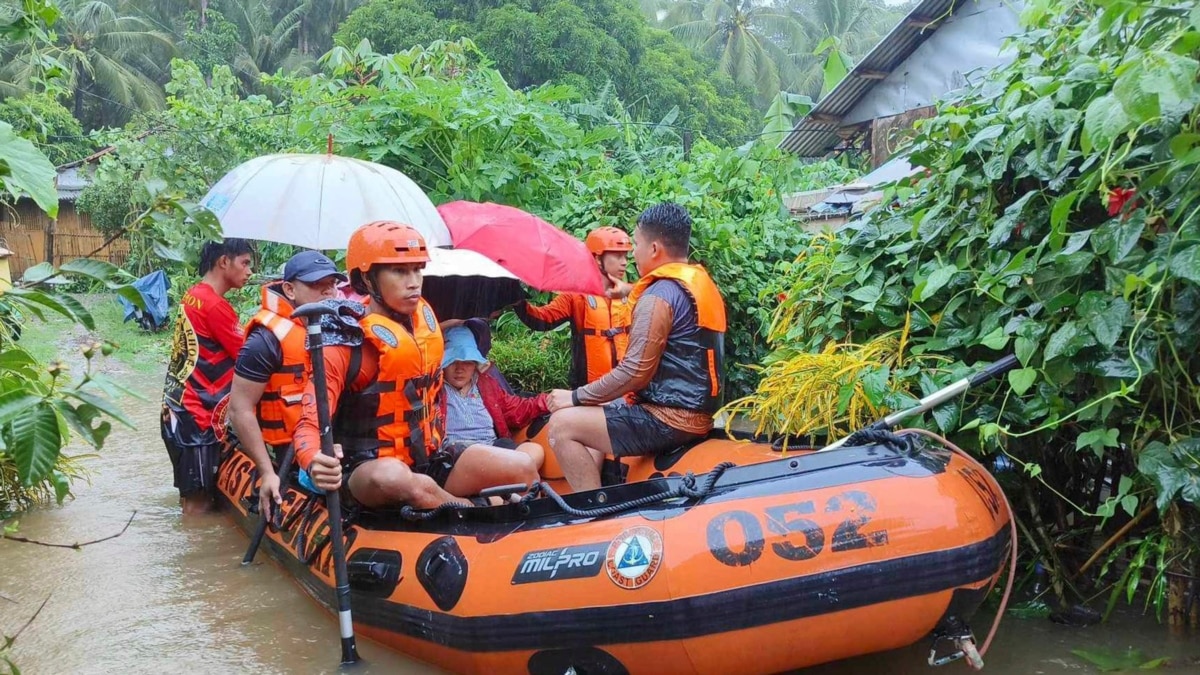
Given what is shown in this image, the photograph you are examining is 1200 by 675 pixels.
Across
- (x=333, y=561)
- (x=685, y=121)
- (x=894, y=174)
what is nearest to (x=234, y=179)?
(x=333, y=561)

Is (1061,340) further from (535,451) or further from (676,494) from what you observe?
(535,451)

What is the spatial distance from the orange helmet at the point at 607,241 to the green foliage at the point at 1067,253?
1.66 m

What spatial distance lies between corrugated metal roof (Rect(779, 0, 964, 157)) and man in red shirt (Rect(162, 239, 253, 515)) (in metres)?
7.48

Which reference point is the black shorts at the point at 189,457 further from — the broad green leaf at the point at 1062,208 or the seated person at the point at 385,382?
the broad green leaf at the point at 1062,208

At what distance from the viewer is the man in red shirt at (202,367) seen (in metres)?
5.43

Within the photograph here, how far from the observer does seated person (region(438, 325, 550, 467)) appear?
489cm

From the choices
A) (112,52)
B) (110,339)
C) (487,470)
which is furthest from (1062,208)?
(112,52)

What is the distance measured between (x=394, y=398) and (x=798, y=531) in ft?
5.90

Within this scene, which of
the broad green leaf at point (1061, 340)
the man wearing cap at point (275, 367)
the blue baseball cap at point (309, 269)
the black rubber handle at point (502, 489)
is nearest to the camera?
the broad green leaf at point (1061, 340)

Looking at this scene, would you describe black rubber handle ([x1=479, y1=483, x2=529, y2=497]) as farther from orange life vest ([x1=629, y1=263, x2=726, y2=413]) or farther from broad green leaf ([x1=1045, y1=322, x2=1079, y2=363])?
broad green leaf ([x1=1045, y1=322, x2=1079, y2=363])

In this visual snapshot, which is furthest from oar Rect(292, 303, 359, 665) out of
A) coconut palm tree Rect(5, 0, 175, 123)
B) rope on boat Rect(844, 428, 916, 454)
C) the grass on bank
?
coconut palm tree Rect(5, 0, 175, 123)

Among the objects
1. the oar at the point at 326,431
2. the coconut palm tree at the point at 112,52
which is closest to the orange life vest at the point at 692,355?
the oar at the point at 326,431

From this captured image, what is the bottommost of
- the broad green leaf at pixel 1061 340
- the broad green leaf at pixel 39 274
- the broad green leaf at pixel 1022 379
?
the broad green leaf at pixel 1022 379

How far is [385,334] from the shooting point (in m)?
3.88
